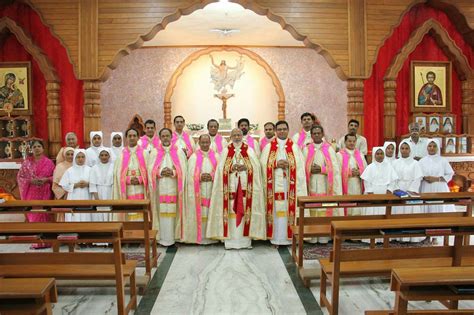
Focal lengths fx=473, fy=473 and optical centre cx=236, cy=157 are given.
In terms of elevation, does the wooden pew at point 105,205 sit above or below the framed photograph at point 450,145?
below

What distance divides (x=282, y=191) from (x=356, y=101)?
2.27m

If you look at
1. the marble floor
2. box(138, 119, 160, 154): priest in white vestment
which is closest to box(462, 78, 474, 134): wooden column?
the marble floor

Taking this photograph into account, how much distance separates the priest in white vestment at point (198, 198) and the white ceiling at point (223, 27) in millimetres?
4709

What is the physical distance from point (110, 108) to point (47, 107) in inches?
268

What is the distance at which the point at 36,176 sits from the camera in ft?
21.7

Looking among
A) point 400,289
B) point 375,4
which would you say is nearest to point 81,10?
point 375,4

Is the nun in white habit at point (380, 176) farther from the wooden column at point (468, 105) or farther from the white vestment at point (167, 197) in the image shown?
the wooden column at point (468, 105)

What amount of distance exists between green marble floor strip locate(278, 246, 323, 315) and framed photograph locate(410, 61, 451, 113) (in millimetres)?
4008

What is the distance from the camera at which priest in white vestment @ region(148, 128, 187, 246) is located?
253 inches

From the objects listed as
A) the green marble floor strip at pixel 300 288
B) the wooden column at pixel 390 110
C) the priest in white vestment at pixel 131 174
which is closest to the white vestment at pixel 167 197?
the priest in white vestment at pixel 131 174

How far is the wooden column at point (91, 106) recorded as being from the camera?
24.7ft

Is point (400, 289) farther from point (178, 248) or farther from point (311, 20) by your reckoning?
point (311, 20)

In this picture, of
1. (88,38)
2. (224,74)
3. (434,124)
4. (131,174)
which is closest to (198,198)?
(131,174)

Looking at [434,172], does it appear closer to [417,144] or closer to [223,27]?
[417,144]
